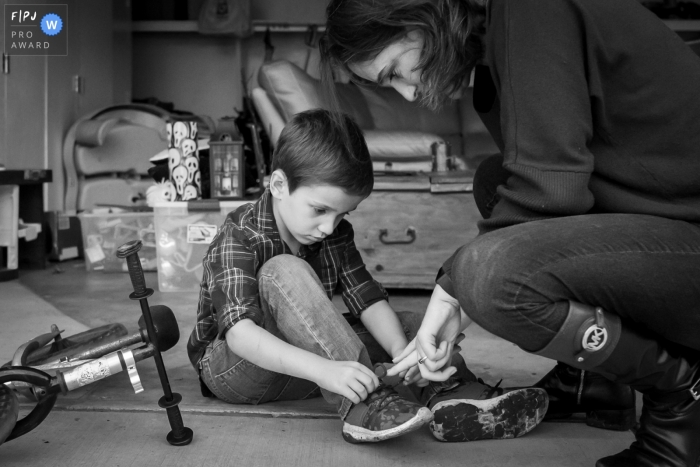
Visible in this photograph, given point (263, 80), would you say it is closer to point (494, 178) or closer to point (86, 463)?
point (494, 178)

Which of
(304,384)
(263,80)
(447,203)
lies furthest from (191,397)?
(263,80)

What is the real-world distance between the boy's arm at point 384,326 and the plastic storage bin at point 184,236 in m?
1.29

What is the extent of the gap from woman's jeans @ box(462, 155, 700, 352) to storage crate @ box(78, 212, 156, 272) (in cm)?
239

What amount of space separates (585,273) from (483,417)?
1.28 ft

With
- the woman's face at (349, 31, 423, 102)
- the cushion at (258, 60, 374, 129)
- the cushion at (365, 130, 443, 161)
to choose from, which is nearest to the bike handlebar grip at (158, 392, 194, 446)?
the woman's face at (349, 31, 423, 102)

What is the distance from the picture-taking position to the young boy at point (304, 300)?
4.31 feet

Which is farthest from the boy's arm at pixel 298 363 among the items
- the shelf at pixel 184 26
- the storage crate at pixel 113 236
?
the shelf at pixel 184 26

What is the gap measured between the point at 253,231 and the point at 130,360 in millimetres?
345

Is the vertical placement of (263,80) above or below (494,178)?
above

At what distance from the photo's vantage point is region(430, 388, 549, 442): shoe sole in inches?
53.1

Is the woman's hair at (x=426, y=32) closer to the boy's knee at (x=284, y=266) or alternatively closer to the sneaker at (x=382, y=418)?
the boy's knee at (x=284, y=266)

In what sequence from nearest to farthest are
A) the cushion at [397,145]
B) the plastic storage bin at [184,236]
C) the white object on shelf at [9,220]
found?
the plastic storage bin at [184,236]
the white object on shelf at [9,220]
the cushion at [397,145]

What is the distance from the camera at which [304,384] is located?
61.7 inches

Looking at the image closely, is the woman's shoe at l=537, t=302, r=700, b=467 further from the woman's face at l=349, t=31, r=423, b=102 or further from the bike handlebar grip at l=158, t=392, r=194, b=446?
the bike handlebar grip at l=158, t=392, r=194, b=446
